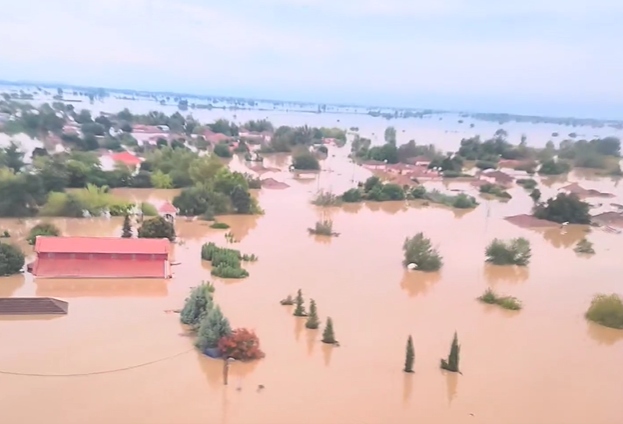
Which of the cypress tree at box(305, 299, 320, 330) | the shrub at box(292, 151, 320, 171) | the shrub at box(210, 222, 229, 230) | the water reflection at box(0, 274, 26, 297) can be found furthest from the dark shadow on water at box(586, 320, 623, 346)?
the shrub at box(292, 151, 320, 171)

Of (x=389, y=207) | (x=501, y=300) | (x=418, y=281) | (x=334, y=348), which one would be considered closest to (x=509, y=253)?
(x=418, y=281)

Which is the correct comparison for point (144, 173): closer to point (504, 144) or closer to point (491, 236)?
point (491, 236)

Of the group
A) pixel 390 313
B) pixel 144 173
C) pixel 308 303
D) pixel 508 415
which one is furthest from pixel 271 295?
pixel 144 173

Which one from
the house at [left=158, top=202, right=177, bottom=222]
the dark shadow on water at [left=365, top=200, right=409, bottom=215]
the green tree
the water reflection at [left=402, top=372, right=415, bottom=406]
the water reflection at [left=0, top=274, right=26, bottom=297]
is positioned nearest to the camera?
the water reflection at [left=402, top=372, right=415, bottom=406]

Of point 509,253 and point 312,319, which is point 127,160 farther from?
point 312,319

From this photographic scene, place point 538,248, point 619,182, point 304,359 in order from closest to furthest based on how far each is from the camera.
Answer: point 304,359 → point 538,248 → point 619,182

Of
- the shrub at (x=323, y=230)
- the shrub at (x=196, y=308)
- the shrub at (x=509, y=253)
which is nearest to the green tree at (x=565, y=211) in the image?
the shrub at (x=509, y=253)

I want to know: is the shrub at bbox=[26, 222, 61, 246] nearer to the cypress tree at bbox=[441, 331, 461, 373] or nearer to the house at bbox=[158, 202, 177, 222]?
the house at bbox=[158, 202, 177, 222]
